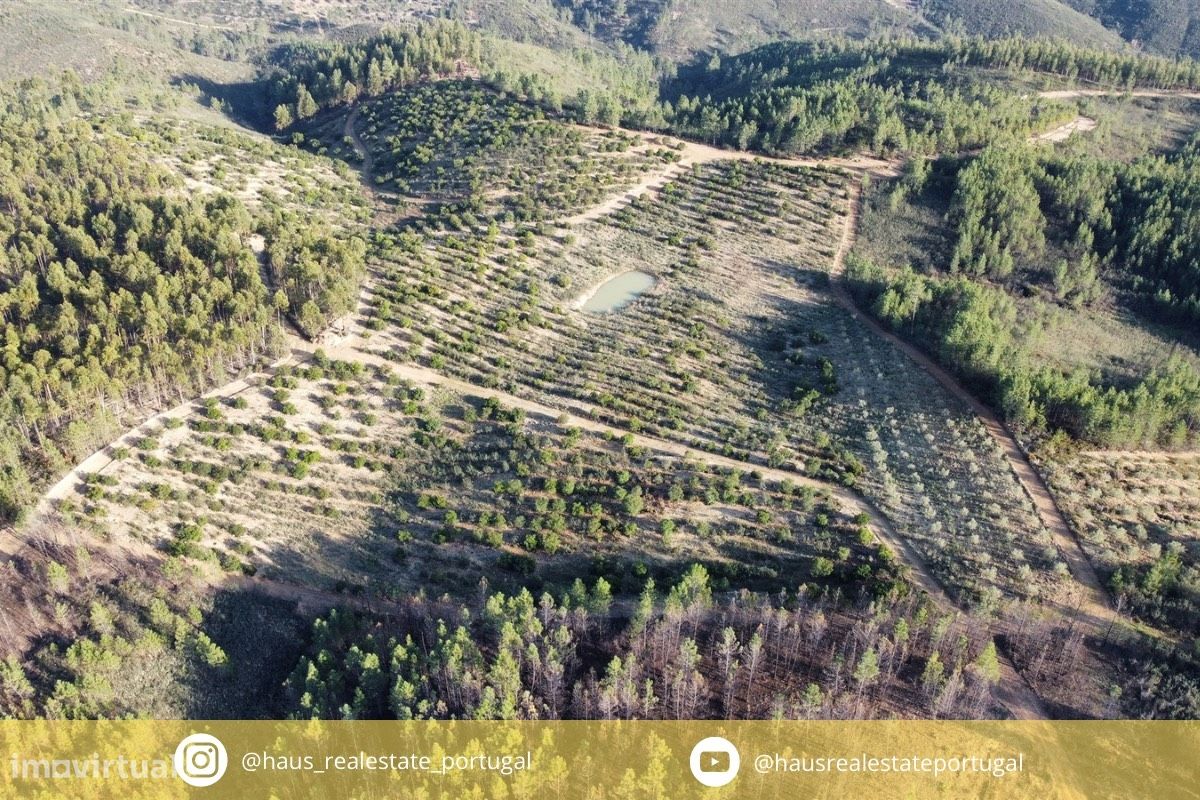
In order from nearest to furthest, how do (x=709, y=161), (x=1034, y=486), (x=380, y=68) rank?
(x=1034, y=486) → (x=709, y=161) → (x=380, y=68)

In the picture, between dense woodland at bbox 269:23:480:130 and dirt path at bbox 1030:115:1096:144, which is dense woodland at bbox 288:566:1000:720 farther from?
dense woodland at bbox 269:23:480:130

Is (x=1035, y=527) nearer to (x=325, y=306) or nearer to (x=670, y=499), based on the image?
(x=670, y=499)

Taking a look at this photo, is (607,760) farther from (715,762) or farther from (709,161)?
(709,161)

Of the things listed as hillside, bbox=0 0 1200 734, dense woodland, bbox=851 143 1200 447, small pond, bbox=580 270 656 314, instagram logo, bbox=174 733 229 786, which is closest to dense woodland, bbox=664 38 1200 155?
hillside, bbox=0 0 1200 734

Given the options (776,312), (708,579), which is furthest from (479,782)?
(776,312)

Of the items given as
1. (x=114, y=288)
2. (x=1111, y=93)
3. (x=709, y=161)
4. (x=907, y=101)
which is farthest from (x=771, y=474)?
(x=1111, y=93)
